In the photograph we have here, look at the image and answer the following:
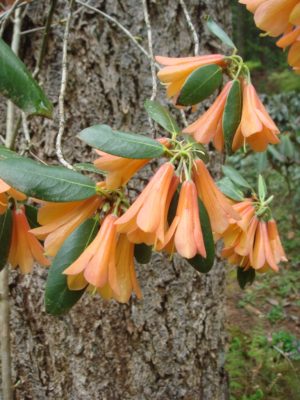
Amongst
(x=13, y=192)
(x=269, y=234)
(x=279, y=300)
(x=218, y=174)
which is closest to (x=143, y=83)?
(x=218, y=174)

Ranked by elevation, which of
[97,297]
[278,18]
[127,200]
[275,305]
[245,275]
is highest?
[278,18]

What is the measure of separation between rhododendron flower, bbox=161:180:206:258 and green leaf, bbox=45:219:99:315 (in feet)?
0.38

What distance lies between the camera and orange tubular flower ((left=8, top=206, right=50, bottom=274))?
2.66 feet

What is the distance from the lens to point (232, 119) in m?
0.74

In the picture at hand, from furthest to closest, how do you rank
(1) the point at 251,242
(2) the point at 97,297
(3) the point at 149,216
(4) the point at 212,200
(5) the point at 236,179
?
(2) the point at 97,297, (5) the point at 236,179, (1) the point at 251,242, (4) the point at 212,200, (3) the point at 149,216

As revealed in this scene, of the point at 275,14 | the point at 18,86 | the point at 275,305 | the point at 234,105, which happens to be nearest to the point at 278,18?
the point at 275,14

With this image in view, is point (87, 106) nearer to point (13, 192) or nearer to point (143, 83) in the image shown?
point (143, 83)

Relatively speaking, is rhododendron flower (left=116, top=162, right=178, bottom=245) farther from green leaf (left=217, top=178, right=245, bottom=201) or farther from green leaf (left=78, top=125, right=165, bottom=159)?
Answer: green leaf (left=217, top=178, right=245, bottom=201)

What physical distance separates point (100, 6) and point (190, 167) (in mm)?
1129

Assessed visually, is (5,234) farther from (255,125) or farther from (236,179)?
(236,179)

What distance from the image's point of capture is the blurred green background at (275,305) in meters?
2.78

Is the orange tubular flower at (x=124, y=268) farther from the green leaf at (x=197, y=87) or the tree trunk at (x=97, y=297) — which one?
the tree trunk at (x=97, y=297)

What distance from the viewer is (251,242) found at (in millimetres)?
970

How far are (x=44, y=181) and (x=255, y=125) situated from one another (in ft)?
1.10
